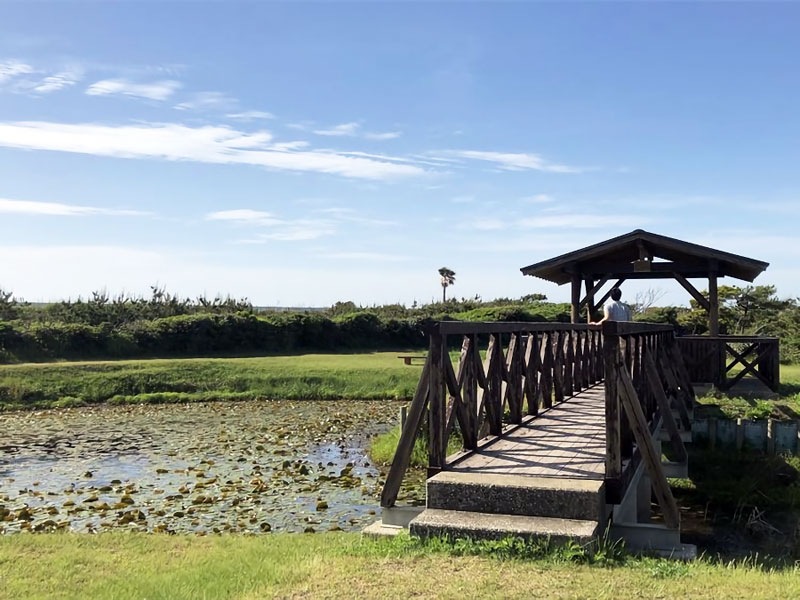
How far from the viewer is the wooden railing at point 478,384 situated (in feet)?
23.2

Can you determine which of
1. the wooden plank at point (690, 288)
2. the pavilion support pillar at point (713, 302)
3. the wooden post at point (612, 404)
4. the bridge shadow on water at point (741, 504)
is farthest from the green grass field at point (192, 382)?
the wooden post at point (612, 404)

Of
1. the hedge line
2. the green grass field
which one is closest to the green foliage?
the green grass field

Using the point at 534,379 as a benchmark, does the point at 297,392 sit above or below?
below

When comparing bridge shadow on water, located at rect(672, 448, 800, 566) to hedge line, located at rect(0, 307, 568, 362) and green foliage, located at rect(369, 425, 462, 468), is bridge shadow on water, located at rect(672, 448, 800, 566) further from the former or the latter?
hedge line, located at rect(0, 307, 568, 362)

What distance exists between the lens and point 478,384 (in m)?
8.29

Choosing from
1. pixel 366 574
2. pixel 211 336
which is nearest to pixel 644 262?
pixel 366 574

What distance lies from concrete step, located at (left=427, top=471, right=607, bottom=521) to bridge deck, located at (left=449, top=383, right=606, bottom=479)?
11.3 inches

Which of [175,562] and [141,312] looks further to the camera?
[141,312]

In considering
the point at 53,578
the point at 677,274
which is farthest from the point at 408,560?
the point at 677,274

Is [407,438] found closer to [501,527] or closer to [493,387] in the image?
[501,527]

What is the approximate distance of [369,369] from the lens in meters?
26.9

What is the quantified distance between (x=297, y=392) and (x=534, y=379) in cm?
1573

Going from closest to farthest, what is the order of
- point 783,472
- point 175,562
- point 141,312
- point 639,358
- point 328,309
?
point 175,562
point 639,358
point 783,472
point 141,312
point 328,309

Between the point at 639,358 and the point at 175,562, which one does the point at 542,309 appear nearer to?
the point at 639,358
